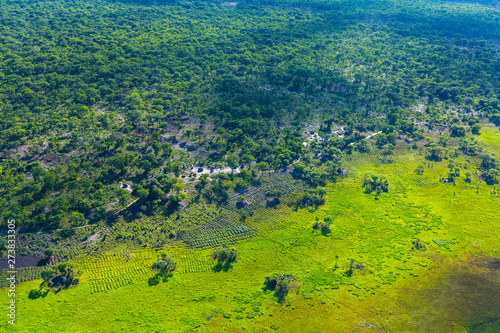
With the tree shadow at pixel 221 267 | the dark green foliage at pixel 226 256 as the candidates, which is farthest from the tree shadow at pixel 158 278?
the dark green foliage at pixel 226 256

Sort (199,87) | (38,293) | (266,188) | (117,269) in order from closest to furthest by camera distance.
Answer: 1. (38,293)
2. (117,269)
3. (266,188)
4. (199,87)

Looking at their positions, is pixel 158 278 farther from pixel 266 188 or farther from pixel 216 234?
pixel 266 188

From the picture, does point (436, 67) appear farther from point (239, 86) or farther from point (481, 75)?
point (239, 86)

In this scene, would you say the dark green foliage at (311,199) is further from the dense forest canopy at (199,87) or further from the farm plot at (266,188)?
the dense forest canopy at (199,87)

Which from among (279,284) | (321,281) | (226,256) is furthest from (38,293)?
(321,281)

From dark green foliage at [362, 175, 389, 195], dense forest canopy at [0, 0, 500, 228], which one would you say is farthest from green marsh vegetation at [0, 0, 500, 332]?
Answer: dense forest canopy at [0, 0, 500, 228]

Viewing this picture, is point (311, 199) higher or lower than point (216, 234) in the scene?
higher

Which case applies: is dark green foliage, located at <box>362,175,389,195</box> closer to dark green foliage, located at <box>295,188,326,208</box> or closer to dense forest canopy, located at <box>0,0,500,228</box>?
dense forest canopy, located at <box>0,0,500,228</box>

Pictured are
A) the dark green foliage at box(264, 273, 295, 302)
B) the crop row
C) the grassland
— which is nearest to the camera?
the grassland
